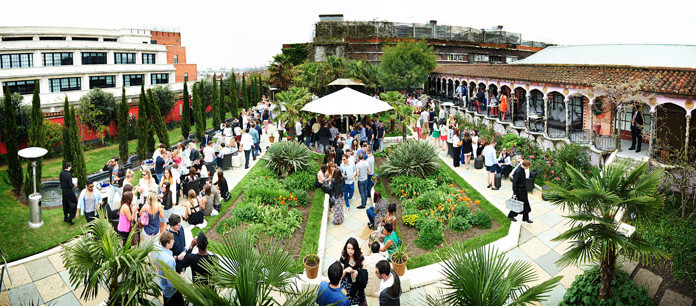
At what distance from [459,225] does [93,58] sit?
41.1m

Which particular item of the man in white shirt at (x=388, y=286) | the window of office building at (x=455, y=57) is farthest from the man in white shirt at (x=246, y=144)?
the window of office building at (x=455, y=57)

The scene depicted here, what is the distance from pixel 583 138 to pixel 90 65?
40364mm

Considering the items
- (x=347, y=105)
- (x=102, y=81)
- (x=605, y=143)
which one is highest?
(x=102, y=81)

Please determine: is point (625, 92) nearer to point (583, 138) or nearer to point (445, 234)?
point (583, 138)

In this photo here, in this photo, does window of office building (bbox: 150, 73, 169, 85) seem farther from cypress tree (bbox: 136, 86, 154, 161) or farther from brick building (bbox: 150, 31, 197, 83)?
cypress tree (bbox: 136, 86, 154, 161)

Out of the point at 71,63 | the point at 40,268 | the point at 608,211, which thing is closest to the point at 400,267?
the point at 608,211

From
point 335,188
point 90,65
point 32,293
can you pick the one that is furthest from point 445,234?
point 90,65

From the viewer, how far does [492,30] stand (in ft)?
194

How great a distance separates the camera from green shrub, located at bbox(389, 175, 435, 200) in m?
13.0

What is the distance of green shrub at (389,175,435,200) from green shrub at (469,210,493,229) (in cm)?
235

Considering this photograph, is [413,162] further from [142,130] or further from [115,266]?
[142,130]

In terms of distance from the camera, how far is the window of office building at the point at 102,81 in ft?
127

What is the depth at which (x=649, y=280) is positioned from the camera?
7.41 m

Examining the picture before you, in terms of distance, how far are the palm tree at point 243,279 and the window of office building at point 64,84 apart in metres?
38.7
